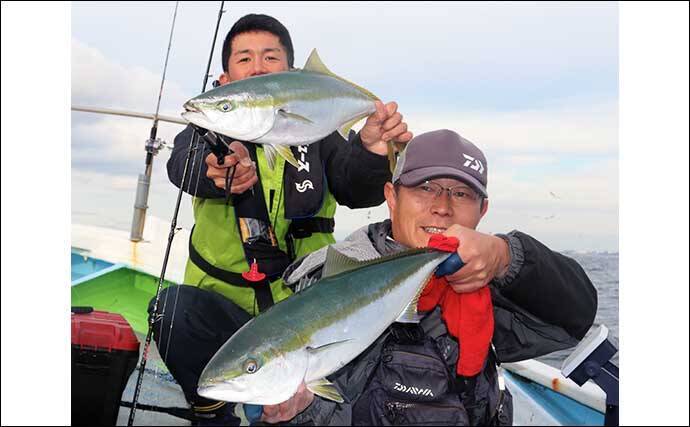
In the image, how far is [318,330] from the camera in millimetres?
939

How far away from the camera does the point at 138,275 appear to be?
→ 12.5 feet

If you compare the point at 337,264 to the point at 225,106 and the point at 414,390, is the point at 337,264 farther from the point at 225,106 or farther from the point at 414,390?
the point at 414,390

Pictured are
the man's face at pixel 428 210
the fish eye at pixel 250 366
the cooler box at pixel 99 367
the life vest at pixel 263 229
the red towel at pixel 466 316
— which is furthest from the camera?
the cooler box at pixel 99 367

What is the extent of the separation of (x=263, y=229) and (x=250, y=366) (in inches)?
23.6

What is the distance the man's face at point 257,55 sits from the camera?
1.38m

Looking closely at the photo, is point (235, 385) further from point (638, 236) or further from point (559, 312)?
point (559, 312)

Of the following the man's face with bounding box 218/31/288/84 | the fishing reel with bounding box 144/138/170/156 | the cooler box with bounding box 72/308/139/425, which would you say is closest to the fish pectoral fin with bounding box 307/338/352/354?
the man's face with bounding box 218/31/288/84

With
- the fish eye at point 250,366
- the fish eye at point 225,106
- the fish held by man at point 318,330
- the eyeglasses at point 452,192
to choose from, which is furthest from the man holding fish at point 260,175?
the fish eye at point 250,366

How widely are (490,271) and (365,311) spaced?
319 millimetres

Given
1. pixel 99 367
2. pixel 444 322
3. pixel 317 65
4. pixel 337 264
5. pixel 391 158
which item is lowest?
pixel 99 367

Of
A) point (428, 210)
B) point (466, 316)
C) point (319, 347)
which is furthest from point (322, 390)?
point (428, 210)

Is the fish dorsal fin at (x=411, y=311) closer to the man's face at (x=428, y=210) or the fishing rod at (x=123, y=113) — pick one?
the man's face at (x=428, y=210)

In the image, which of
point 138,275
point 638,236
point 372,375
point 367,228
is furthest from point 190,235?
point 138,275

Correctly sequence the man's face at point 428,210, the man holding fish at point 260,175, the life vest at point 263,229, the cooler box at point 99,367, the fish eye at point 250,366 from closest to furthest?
the fish eye at point 250,366 → the man holding fish at point 260,175 → the life vest at point 263,229 → the man's face at point 428,210 → the cooler box at point 99,367
